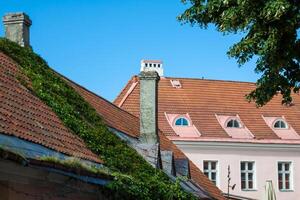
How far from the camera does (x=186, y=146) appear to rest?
3725cm

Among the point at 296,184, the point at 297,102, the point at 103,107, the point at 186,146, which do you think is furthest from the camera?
the point at 297,102

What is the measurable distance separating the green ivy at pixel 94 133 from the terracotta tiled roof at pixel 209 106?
22838 millimetres

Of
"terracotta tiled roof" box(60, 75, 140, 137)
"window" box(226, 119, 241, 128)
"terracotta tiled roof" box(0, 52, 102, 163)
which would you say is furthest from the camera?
"window" box(226, 119, 241, 128)

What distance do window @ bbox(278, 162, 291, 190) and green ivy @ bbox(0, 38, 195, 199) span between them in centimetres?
2528

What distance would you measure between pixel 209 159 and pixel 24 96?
2662cm

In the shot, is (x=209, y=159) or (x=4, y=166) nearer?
(x=4, y=166)

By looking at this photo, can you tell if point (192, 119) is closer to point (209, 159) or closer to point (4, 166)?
point (209, 159)

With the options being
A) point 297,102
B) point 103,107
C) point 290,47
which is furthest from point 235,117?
point 290,47

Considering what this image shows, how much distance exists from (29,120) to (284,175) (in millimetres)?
31031

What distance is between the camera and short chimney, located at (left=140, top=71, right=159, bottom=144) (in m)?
18.7

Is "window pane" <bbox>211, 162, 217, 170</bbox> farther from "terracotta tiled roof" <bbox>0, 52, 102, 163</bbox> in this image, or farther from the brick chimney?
"terracotta tiled roof" <bbox>0, 52, 102, 163</bbox>

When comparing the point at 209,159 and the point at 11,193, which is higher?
the point at 209,159

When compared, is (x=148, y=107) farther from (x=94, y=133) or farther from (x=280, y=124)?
(x=280, y=124)

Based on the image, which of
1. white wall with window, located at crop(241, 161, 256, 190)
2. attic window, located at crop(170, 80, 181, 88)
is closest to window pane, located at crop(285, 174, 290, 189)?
white wall with window, located at crop(241, 161, 256, 190)
